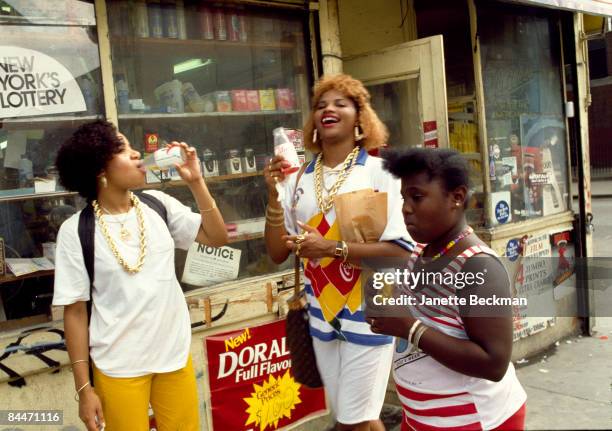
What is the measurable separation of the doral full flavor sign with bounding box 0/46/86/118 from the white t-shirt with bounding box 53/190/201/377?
1.13 meters

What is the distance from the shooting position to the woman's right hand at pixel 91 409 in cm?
226

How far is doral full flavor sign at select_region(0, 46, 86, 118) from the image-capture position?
3092mm

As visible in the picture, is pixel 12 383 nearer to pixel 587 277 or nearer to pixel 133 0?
pixel 133 0

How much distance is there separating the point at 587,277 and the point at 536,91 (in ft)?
6.04

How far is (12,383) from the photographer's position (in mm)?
2879

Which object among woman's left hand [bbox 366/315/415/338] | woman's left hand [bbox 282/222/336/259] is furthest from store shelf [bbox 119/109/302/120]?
woman's left hand [bbox 366/315/415/338]

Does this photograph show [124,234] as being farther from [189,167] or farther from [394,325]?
[394,325]

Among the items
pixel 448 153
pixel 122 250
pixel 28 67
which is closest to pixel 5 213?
pixel 28 67

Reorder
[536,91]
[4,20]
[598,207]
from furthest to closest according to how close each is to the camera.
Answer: [598,207]
[536,91]
[4,20]

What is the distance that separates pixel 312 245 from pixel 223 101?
1964mm

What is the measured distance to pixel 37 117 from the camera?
126 inches

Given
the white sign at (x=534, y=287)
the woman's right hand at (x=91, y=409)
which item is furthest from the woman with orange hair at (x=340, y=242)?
the white sign at (x=534, y=287)

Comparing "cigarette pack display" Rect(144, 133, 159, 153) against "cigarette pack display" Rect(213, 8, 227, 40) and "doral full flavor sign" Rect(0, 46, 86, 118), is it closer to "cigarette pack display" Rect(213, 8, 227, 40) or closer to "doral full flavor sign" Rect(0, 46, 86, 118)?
"doral full flavor sign" Rect(0, 46, 86, 118)

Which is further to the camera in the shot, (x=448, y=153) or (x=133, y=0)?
(x=133, y=0)
